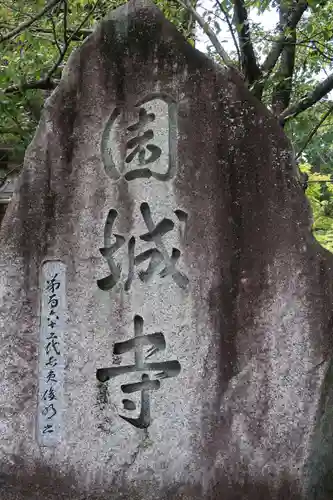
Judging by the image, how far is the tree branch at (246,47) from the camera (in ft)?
16.4

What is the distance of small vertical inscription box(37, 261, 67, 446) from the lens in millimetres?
3010

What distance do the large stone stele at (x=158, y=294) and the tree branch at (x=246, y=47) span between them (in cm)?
208

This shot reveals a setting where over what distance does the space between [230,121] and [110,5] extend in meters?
3.52

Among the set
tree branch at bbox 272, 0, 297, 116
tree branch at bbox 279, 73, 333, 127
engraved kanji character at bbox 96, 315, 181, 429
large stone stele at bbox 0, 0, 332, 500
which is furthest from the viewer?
tree branch at bbox 272, 0, 297, 116

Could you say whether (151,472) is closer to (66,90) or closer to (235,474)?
(235,474)

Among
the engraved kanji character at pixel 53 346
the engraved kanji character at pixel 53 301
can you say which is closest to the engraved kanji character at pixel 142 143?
the engraved kanji character at pixel 53 301

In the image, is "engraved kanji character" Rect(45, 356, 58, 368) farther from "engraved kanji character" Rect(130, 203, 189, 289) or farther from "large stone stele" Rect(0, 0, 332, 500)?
"engraved kanji character" Rect(130, 203, 189, 289)

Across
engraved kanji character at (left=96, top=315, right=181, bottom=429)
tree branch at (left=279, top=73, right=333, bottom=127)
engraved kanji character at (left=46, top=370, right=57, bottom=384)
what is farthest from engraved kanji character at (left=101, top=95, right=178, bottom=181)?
tree branch at (left=279, top=73, right=333, bottom=127)

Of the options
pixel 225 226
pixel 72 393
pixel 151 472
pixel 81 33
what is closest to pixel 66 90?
pixel 225 226

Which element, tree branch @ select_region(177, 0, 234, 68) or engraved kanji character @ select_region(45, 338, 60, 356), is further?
tree branch @ select_region(177, 0, 234, 68)

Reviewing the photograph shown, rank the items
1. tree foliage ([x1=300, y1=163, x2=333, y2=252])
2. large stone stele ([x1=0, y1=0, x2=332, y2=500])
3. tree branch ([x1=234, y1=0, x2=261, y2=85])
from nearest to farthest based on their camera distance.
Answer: large stone stele ([x1=0, y1=0, x2=332, y2=500]) < tree branch ([x1=234, y1=0, x2=261, y2=85]) < tree foliage ([x1=300, y1=163, x2=333, y2=252])

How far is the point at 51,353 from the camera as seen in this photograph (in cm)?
305

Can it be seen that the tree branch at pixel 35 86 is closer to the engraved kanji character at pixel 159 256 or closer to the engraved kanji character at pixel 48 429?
the engraved kanji character at pixel 159 256

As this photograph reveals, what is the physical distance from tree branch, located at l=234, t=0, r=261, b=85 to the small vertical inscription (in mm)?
2955
